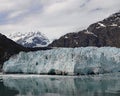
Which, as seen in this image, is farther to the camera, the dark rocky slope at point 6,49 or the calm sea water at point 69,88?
the dark rocky slope at point 6,49

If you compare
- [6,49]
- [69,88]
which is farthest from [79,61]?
[6,49]

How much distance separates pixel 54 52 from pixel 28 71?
34.1 feet

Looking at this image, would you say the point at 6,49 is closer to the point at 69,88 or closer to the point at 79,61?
the point at 79,61

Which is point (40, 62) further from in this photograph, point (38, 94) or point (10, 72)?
point (38, 94)

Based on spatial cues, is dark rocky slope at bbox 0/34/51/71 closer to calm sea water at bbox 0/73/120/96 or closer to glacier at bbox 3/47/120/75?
glacier at bbox 3/47/120/75

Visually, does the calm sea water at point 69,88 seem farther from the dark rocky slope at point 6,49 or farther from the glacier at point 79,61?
the dark rocky slope at point 6,49

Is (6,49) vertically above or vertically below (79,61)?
above

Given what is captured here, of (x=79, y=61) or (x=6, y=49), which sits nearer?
(x=79, y=61)

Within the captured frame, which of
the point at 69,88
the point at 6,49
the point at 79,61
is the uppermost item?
the point at 6,49

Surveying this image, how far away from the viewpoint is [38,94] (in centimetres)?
4203

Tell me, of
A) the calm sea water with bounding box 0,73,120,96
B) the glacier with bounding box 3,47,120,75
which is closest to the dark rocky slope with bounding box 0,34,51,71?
the glacier with bounding box 3,47,120,75

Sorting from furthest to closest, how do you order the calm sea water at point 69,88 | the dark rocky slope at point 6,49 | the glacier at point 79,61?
the dark rocky slope at point 6,49 < the glacier at point 79,61 < the calm sea water at point 69,88

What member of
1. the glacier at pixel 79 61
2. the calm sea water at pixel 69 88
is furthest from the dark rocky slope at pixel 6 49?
the calm sea water at pixel 69 88

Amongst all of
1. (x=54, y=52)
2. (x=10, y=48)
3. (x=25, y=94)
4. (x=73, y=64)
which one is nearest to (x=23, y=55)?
(x=54, y=52)
